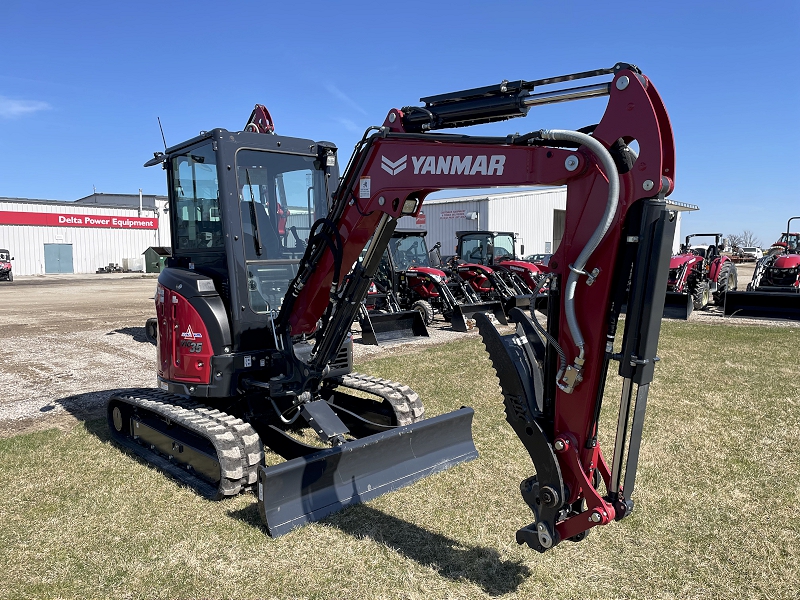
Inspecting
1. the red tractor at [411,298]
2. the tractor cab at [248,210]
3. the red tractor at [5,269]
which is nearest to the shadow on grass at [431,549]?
the tractor cab at [248,210]

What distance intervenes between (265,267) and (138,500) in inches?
83.0

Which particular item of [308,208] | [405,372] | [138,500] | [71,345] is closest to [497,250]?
[405,372]

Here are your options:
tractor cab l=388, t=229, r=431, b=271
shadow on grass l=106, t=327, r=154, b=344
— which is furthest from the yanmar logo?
tractor cab l=388, t=229, r=431, b=271

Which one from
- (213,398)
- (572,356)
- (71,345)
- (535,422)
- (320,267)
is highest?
(320,267)

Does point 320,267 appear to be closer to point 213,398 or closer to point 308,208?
point 308,208

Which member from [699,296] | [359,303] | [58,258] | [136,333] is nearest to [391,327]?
[136,333]

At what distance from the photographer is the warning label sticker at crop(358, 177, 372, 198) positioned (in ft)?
14.5

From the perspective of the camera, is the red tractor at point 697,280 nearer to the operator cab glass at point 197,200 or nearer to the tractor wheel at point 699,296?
the tractor wheel at point 699,296

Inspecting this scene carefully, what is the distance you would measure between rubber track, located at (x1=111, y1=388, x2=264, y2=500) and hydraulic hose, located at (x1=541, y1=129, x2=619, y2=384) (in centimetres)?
274

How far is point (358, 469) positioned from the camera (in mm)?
4879

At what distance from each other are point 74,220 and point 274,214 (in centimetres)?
4549

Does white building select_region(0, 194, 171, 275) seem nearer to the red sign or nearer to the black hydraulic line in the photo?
the red sign

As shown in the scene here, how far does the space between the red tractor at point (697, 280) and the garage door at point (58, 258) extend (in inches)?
1626

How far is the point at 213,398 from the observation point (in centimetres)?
565
